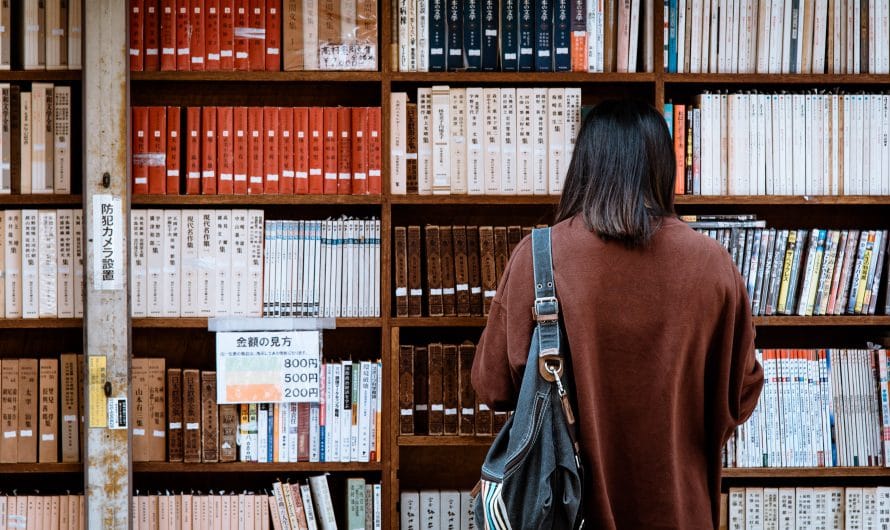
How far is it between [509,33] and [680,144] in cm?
61

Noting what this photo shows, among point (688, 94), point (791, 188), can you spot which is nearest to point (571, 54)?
point (688, 94)

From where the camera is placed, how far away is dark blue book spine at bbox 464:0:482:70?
2.34 meters

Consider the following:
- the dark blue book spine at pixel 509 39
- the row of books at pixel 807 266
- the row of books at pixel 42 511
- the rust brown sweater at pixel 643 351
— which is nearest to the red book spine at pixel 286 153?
the dark blue book spine at pixel 509 39

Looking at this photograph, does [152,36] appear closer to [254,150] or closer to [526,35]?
[254,150]

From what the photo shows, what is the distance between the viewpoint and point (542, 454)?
1468mm

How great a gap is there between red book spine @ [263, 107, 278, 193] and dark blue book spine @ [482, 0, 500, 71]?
0.65 meters

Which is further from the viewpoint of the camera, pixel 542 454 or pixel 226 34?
pixel 226 34

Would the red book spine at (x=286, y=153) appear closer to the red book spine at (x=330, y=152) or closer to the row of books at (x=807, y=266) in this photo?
the red book spine at (x=330, y=152)

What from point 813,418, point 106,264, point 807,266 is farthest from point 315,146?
point 813,418

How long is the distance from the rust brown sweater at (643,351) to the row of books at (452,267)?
718mm

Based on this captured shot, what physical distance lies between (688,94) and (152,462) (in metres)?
2.03

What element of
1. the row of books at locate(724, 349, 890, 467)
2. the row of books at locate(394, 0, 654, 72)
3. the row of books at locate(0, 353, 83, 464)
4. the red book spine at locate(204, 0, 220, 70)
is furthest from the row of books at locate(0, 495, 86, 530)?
the row of books at locate(724, 349, 890, 467)

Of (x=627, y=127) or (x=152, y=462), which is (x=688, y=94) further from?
(x=152, y=462)

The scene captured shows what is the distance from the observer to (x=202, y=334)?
2.56 m
